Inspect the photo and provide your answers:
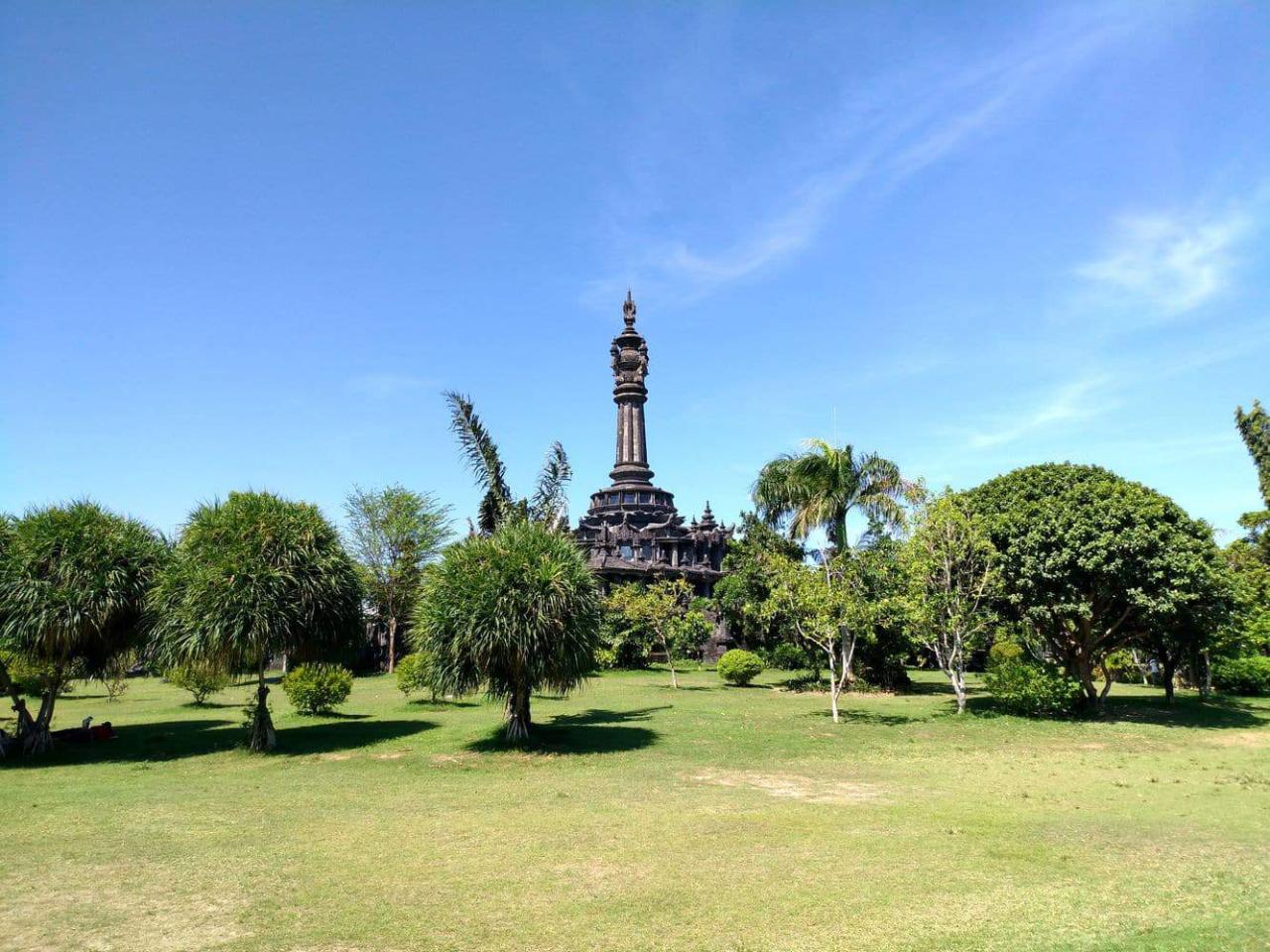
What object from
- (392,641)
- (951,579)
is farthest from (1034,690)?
(392,641)

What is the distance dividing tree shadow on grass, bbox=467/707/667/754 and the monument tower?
3646 cm

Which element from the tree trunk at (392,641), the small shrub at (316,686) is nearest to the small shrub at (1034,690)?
the small shrub at (316,686)

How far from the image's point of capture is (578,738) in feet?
68.7

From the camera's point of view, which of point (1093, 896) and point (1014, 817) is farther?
point (1014, 817)

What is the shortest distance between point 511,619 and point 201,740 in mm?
10236

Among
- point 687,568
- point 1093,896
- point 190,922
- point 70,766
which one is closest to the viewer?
point 190,922

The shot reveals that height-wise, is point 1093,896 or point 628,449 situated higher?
point 628,449

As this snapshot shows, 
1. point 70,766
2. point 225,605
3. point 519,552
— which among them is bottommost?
point 70,766

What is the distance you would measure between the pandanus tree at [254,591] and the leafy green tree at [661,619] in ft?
56.0

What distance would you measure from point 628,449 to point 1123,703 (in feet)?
167

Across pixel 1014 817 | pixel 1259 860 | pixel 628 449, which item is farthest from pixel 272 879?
pixel 628 449

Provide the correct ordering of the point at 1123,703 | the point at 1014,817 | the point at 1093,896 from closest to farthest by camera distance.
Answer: the point at 1093,896 → the point at 1014,817 → the point at 1123,703

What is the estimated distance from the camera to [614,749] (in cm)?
1922

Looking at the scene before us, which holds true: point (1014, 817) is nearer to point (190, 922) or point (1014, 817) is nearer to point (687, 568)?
point (190, 922)
